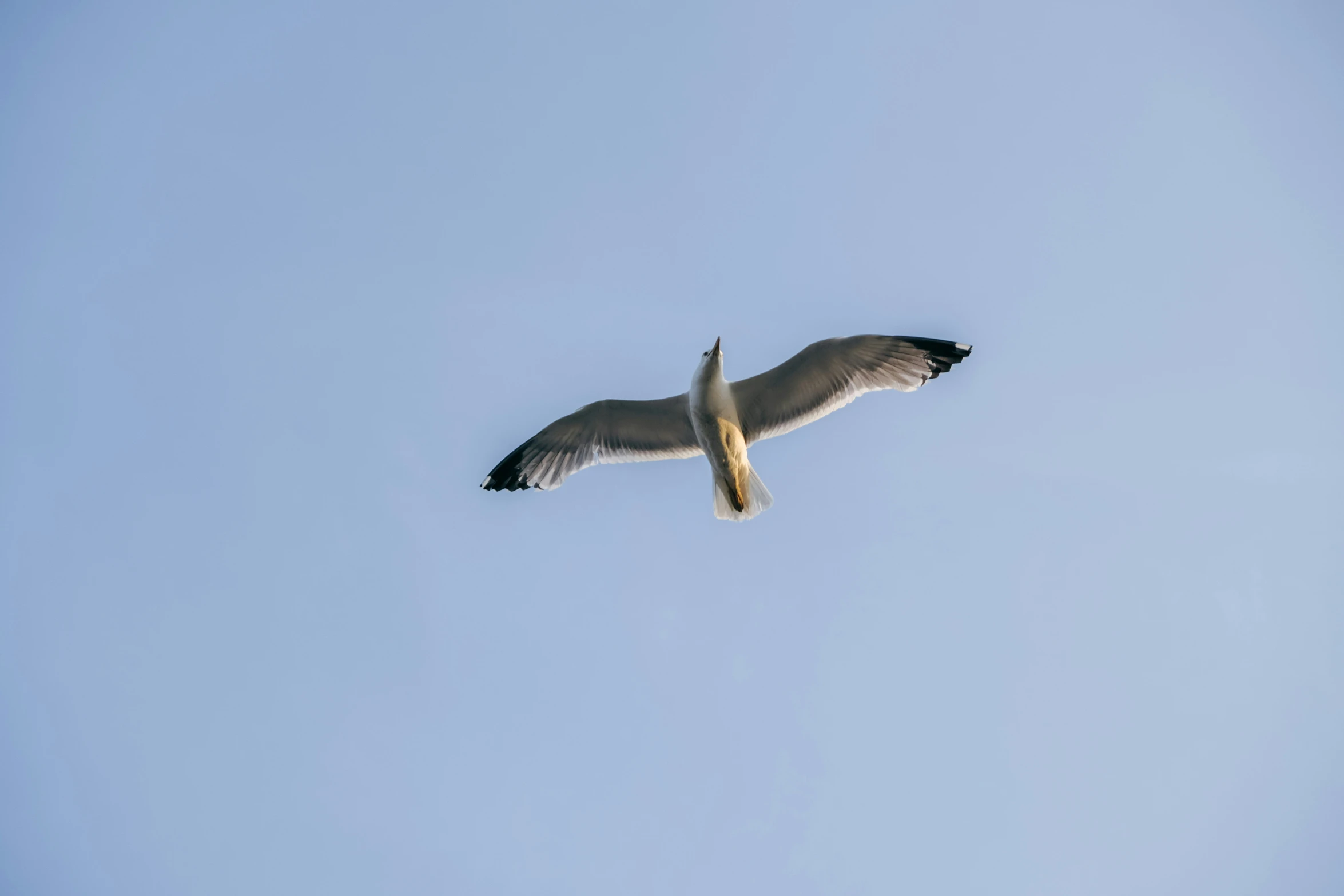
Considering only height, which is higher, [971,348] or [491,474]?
[971,348]

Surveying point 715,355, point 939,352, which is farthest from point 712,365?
point 939,352

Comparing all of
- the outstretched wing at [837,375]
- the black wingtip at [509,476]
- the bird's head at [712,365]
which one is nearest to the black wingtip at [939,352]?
the outstretched wing at [837,375]

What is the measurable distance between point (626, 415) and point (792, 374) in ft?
5.15

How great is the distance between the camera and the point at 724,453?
27.2 feet

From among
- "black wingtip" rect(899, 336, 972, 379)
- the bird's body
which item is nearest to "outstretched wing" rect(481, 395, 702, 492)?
the bird's body

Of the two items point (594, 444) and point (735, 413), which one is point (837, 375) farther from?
point (594, 444)

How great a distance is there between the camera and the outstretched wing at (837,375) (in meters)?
8.36

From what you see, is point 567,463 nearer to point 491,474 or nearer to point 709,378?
point 491,474

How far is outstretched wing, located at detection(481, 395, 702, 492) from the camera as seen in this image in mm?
8875

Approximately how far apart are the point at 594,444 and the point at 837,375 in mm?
2354

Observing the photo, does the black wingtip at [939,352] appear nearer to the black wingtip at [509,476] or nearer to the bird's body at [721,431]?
the bird's body at [721,431]

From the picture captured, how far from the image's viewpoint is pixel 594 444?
9.15 meters

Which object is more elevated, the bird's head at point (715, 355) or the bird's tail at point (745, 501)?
the bird's head at point (715, 355)

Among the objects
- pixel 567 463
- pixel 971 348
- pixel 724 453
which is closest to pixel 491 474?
pixel 567 463
